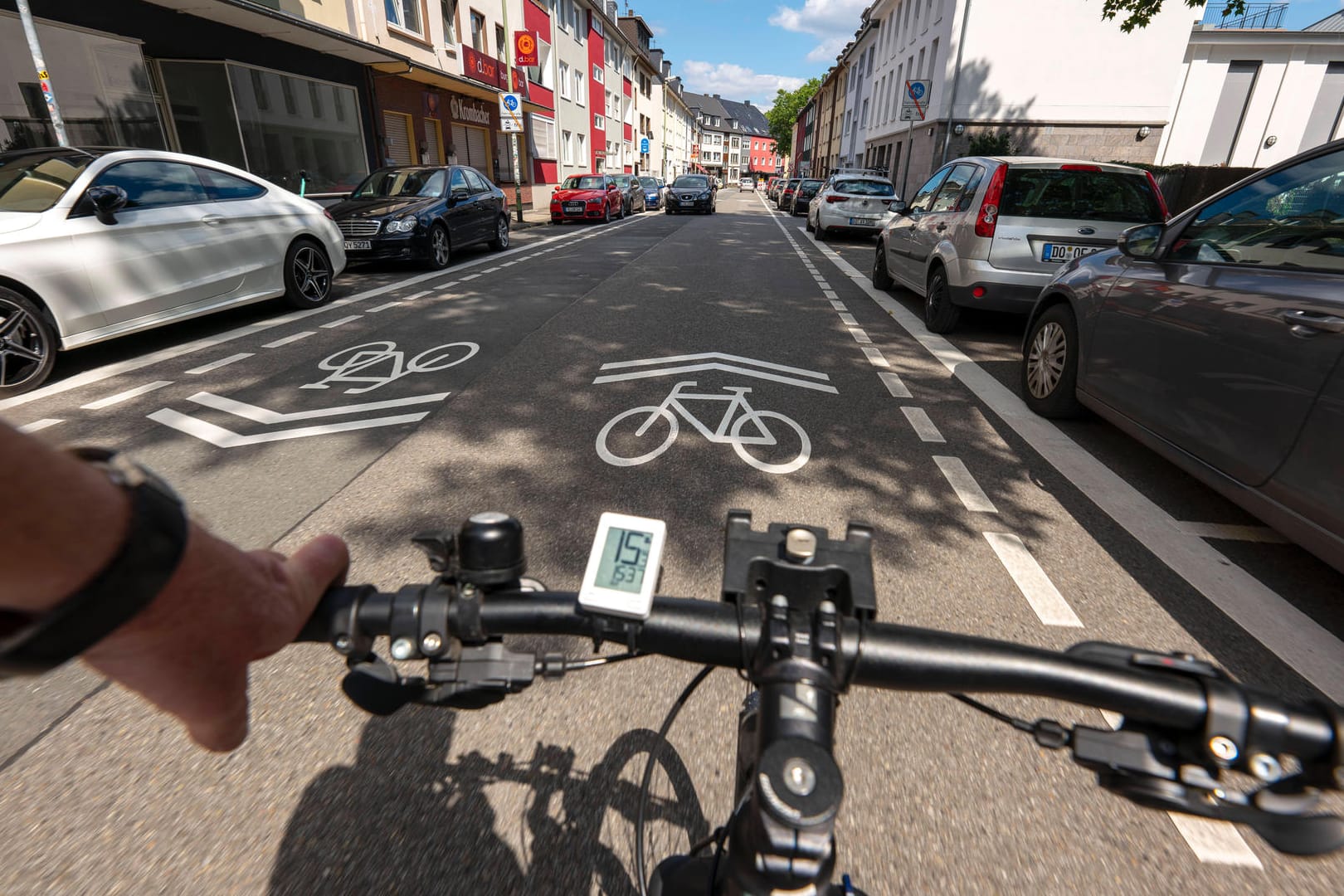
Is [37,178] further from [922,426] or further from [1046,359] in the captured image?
[1046,359]

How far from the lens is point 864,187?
1770cm

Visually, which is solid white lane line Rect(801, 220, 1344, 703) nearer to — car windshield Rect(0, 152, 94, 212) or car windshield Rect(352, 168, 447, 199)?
car windshield Rect(0, 152, 94, 212)

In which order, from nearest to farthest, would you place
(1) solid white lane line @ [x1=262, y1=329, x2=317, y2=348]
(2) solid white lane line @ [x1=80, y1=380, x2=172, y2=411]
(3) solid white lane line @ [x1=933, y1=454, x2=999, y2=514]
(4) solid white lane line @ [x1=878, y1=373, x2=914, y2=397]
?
(3) solid white lane line @ [x1=933, y1=454, x2=999, y2=514] → (2) solid white lane line @ [x1=80, y1=380, x2=172, y2=411] → (4) solid white lane line @ [x1=878, y1=373, x2=914, y2=397] → (1) solid white lane line @ [x1=262, y1=329, x2=317, y2=348]

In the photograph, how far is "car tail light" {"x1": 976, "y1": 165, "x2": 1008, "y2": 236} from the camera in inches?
257

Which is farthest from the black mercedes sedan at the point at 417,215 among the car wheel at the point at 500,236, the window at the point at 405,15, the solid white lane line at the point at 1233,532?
the solid white lane line at the point at 1233,532

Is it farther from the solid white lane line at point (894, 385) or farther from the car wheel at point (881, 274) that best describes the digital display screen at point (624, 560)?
the car wheel at point (881, 274)

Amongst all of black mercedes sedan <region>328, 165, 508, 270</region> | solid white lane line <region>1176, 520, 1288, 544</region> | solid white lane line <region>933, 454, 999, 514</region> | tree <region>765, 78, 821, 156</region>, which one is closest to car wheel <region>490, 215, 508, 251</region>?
black mercedes sedan <region>328, 165, 508, 270</region>

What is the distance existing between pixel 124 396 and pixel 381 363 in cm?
185

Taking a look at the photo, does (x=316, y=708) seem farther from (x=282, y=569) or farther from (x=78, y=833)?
(x=282, y=569)

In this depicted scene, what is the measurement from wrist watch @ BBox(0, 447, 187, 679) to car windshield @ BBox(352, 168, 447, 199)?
41.5 feet

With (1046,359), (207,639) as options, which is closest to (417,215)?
(1046,359)

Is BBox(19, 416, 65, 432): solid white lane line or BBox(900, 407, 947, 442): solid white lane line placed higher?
BBox(900, 407, 947, 442): solid white lane line

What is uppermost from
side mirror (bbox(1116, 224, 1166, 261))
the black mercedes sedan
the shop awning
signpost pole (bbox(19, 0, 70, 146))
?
the shop awning

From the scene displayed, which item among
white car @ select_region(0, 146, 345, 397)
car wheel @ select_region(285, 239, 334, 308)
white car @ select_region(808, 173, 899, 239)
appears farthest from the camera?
white car @ select_region(808, 173, 899, 239)
